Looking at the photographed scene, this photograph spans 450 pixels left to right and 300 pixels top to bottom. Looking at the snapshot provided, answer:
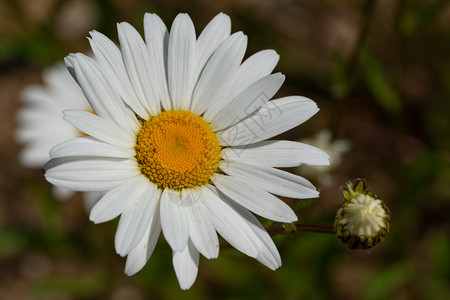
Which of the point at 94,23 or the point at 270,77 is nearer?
the point at 270,77

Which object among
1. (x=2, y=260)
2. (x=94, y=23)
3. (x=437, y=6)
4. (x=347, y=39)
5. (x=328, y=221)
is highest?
(x=437, y=6)

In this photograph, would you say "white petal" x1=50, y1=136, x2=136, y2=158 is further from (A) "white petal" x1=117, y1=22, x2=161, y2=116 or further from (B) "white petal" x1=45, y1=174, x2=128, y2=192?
(A) "white petal" x1=117, y1=22, x2=161, y2=116

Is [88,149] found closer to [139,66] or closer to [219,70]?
[139,66]

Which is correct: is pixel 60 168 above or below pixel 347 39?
above

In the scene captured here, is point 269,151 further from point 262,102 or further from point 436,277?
point 436,277

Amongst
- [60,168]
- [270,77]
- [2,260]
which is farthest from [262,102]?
[2,260]

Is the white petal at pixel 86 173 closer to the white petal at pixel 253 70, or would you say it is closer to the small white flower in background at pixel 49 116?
the white petal at pixel 253 70

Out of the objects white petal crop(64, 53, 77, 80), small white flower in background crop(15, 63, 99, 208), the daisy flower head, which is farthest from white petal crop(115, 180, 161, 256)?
small white flower in background crop(15, 63, 99, 208)
